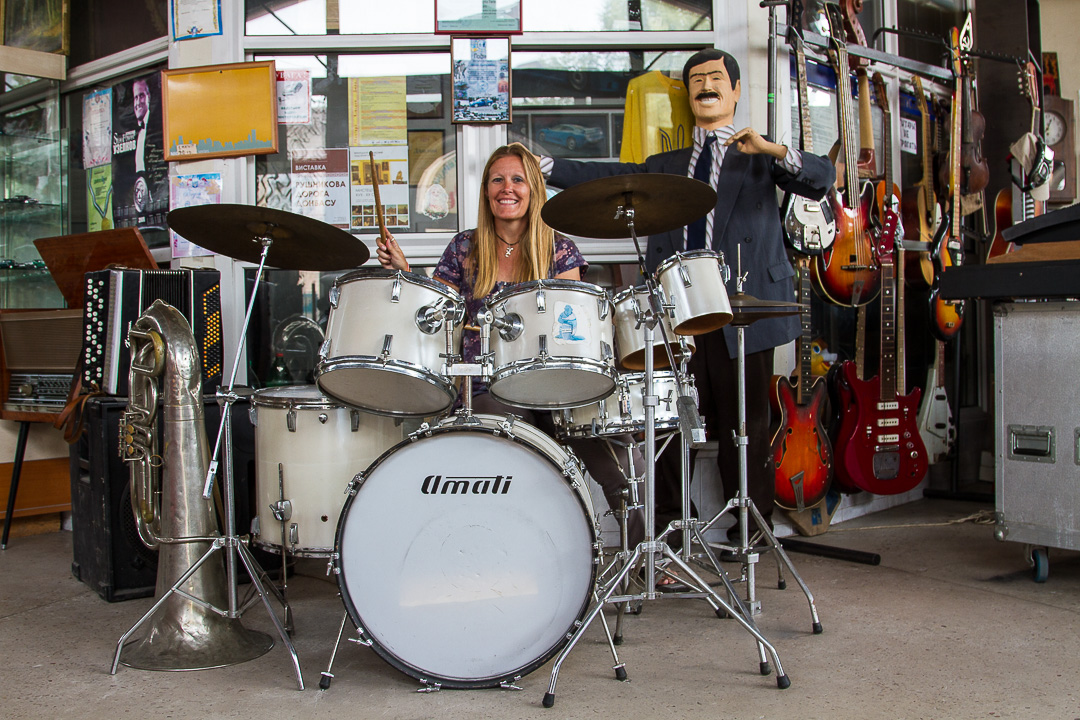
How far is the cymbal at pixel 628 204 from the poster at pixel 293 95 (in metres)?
1.79

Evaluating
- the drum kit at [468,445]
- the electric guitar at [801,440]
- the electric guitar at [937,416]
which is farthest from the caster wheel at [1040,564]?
the electric guitar at [937,416]

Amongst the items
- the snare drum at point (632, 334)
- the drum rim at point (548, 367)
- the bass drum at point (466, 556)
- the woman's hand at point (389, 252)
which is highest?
the woman's hand at point (389, 252)

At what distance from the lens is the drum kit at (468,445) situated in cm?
205

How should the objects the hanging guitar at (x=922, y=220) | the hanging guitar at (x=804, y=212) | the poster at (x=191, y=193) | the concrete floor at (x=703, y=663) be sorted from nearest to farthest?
the concrete floor at (x=703, y=663), the hanging guitar at (x=804, y=212), the poster at (x=191, y=193), the hanging guitar at (x=922, y=220)

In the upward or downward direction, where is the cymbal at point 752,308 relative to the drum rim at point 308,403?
upward

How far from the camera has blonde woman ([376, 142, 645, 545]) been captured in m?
2.80

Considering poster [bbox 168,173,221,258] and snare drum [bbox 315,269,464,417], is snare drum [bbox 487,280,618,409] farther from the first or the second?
poster [bbox 168,173,221,258]

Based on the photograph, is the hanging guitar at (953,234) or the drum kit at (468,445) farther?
the hanging guitar at (953,234)

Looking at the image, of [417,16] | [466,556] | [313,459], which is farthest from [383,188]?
[466,556]

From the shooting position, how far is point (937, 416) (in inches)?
165

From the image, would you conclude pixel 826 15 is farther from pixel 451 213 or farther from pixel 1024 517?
pixel 1024 517

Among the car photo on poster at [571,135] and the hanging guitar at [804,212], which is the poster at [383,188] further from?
the hanging guitar at [804,212]

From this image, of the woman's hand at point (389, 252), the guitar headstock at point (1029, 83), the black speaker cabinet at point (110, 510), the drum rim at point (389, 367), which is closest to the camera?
the drum rim at point (389, 367)

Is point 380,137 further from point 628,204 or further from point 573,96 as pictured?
point 628,204
